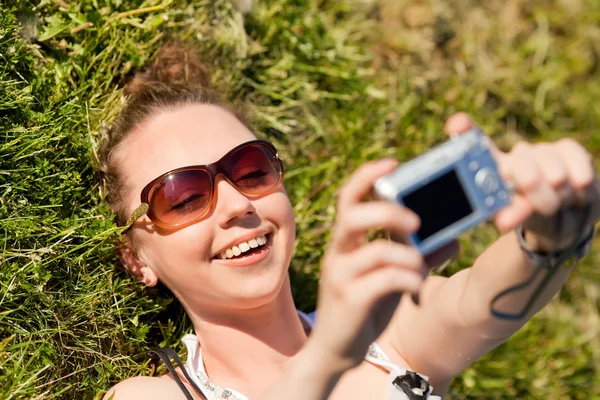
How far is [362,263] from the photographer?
1.61 m

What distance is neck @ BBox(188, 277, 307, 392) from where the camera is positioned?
2703 millimetres

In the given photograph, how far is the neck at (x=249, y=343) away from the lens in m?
2.70

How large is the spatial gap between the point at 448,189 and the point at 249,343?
4.48 feet

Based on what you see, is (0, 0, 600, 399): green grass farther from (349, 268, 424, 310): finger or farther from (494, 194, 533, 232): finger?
(494, 194, 533, 232): finger

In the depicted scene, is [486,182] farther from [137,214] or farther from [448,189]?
[137,214]

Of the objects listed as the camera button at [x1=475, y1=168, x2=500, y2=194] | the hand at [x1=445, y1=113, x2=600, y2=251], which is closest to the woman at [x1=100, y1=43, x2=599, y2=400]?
the hand at [x1=445, y1=113, x2=600, y2=251]

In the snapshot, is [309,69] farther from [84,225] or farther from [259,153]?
[84,225]

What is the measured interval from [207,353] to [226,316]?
22 cm

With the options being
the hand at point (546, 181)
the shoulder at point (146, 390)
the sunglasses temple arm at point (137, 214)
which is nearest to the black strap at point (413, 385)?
the shoulder at point (146, 390)

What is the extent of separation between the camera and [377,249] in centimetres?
161

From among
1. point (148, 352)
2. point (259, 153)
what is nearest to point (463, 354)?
point (259, 153)

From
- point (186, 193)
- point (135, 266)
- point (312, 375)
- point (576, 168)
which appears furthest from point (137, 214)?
point (576, 168)

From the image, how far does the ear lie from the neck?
0.26m

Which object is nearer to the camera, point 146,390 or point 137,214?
point 146,390
